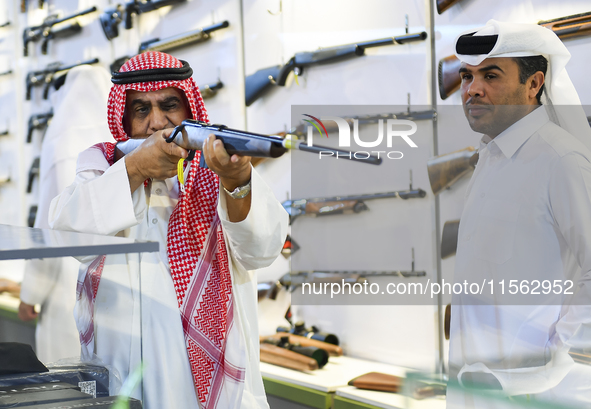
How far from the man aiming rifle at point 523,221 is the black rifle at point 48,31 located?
12.1 ft

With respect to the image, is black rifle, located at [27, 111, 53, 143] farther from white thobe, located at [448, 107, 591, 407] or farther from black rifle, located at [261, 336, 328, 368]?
white thobe, located at [448, 107, 591, 407]

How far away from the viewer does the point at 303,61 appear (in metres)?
2.82

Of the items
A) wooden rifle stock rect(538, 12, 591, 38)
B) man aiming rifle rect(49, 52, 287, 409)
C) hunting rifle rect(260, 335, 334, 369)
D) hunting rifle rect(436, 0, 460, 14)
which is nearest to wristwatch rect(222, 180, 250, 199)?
man aiming rifle rect(49, 52, 287, 409)

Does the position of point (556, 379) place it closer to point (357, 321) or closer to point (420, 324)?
point (420, 324)

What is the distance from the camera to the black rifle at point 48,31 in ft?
15.2

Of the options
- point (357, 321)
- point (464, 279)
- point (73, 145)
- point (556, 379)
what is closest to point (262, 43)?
point (73, 145)

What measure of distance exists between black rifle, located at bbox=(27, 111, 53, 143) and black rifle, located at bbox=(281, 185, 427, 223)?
120 inches

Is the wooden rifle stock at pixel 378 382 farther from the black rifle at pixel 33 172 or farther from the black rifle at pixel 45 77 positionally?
the black rifle at pixel 33 172

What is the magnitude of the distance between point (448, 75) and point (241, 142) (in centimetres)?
112

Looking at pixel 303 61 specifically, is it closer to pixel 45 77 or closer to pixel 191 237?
pixel 191 237

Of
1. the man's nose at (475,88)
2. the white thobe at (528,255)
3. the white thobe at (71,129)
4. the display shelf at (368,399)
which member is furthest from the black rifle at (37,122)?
the white thobe at (528,255)

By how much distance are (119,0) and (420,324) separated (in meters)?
3.37

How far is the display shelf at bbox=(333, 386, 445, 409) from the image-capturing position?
2166mm

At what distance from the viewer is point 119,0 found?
429 centimetres
